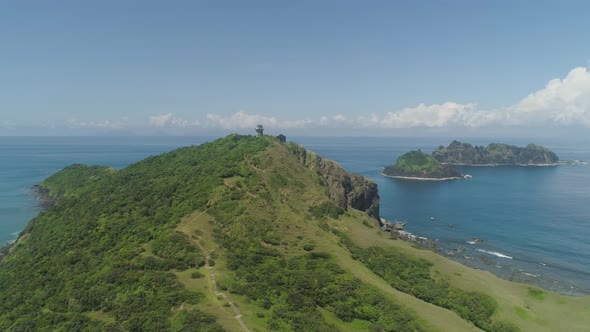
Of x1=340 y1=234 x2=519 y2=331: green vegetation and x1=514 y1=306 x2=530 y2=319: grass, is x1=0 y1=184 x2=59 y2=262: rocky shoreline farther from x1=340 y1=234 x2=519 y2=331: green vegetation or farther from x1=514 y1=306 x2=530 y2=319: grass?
x1=514 y1=306 x2=530 y2=319: grass

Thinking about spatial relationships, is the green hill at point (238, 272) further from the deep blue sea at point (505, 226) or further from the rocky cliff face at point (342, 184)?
the deep blue sea at point (505, 226)

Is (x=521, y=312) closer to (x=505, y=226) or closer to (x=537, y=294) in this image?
(x=537, y=294)

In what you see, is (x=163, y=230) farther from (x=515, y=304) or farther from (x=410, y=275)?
(x=515, y=304)

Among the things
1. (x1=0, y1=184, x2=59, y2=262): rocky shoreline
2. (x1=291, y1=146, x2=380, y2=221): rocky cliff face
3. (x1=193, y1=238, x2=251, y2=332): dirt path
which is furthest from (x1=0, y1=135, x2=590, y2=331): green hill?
(x1=0, y1=184, x2=59, y2=262): rocky shoreline

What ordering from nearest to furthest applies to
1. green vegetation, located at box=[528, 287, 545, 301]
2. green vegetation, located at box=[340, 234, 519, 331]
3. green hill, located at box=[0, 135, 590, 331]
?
green hill, located at box=[0, 135, 590, 331] → green vegetation, located at box=[340, 234, 519, 331] → green vegetation, located at box=[528, 287, 545, 301]

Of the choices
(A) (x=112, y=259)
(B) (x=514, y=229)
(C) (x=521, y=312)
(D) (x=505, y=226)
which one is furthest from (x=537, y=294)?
(A) (x=112, y=259)

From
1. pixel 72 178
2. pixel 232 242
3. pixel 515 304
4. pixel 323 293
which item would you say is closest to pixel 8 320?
pixel 232 242
